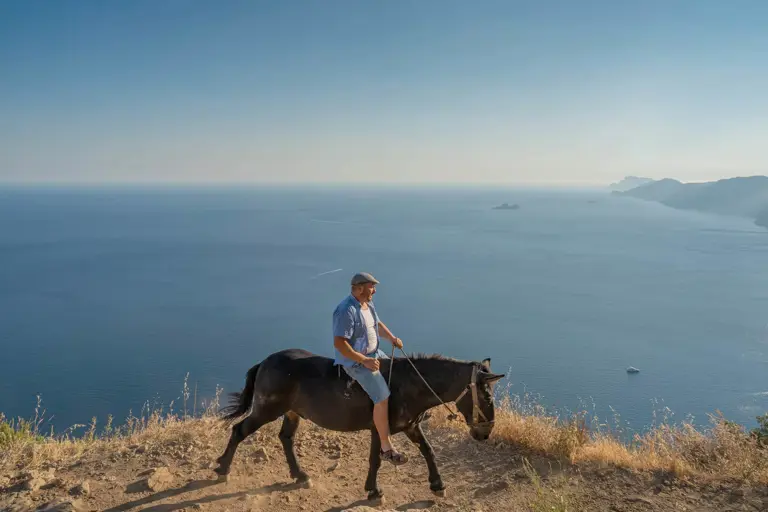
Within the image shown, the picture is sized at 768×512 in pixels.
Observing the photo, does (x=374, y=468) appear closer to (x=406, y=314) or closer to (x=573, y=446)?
(x=573, y=446)

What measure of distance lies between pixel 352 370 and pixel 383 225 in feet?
486

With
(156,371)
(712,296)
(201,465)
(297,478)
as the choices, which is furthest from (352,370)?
(712,296)

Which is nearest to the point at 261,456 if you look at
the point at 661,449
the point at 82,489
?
the point at 82,489

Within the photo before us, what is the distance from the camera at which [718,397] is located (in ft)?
128

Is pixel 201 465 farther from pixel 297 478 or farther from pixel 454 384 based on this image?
pixel 454 384

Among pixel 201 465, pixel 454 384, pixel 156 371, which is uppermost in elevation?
pixel 454 384

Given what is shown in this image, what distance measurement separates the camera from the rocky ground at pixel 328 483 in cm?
516

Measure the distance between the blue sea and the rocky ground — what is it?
10.2 ft

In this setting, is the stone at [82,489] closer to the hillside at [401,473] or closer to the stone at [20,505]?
the hillside at [401,473]

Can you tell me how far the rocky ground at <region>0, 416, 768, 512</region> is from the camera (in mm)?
5160

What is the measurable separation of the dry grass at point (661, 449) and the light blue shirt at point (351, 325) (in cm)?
270

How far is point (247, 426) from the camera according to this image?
5.93 metres

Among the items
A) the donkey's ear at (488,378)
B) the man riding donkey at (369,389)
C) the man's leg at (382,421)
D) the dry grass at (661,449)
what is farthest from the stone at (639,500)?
the man's leg at (382,421)

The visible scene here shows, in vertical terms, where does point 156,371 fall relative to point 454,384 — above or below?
below
